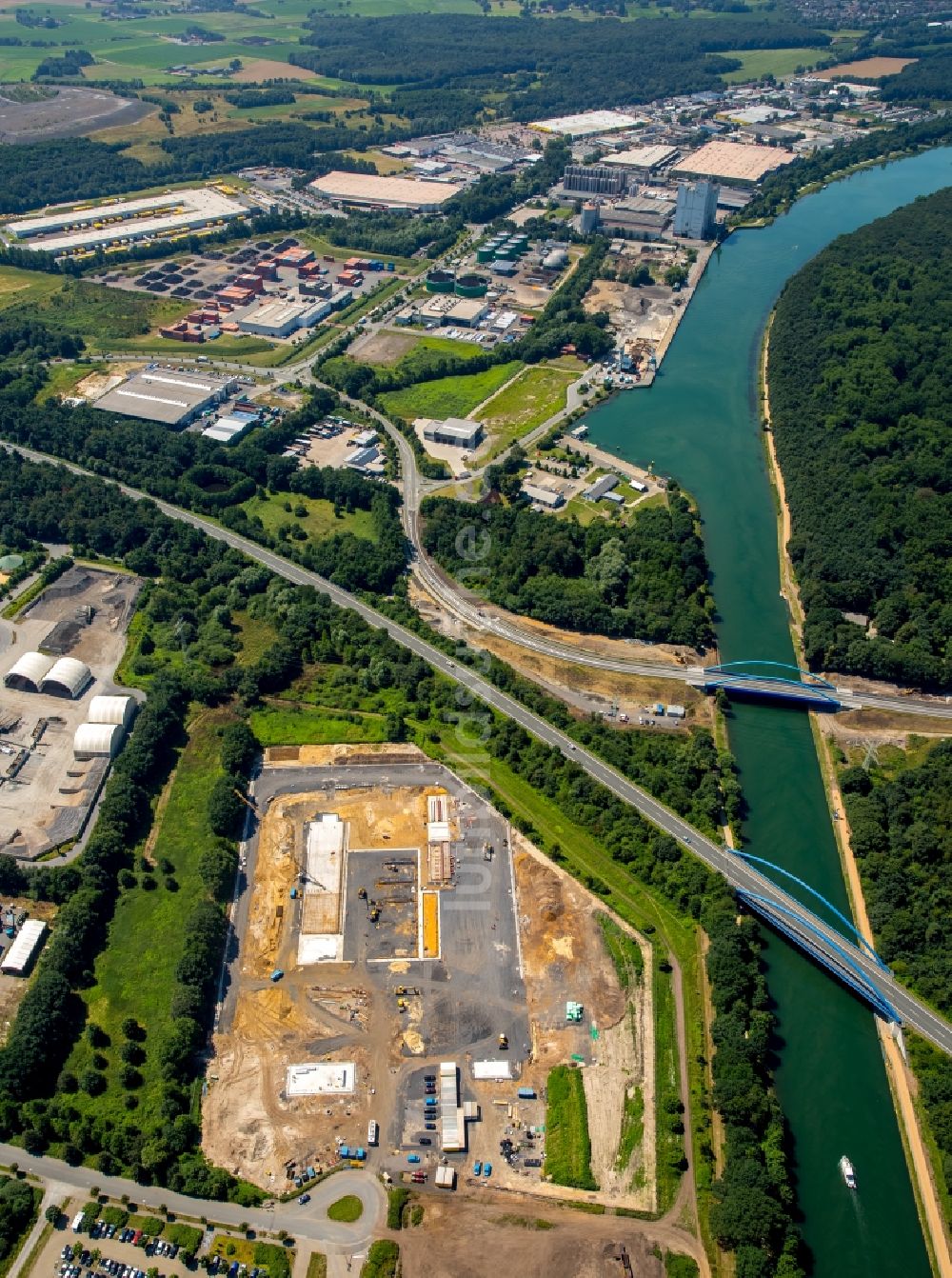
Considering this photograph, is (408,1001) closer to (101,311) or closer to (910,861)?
(910,861)

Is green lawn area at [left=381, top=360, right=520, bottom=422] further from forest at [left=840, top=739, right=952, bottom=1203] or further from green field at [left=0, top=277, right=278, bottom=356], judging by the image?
forest at [left=840, top=739, right=952, bottom=1203]

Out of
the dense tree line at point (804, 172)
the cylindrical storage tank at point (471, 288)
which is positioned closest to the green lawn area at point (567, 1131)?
the cylindrical storage tank at point (471, 288)

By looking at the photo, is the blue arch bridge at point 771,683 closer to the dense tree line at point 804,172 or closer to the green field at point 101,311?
the green field at point 101,311

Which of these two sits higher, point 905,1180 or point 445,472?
point 445,472

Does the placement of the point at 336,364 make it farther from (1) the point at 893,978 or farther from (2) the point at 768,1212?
(2) the point at 768,1212

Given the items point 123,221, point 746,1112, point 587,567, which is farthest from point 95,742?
point 123,221

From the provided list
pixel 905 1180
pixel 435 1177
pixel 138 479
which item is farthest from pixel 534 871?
pixel 138 479
